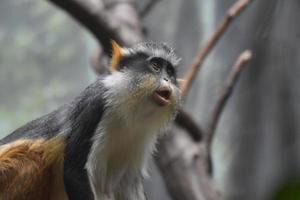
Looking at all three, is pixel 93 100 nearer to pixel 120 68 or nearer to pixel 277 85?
pixel 120 68

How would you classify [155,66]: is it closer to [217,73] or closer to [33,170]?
[33,170]

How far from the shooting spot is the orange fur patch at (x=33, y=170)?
8.52 ft

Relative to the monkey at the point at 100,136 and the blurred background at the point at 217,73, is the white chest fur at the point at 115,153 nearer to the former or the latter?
the monkey at the point at 100,136

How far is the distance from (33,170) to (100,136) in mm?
356

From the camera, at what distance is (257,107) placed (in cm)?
503

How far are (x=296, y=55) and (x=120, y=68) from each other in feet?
7.35

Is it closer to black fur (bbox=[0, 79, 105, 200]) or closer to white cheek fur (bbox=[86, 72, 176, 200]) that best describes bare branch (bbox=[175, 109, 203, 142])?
white cheek fur (bbox=[86, 72, 176, 200])

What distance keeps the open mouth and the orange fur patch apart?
19.3 inches

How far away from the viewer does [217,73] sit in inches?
209

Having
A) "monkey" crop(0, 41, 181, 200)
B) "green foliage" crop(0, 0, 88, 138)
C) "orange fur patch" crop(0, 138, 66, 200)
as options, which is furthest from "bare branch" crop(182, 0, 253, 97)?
"green foliage" crop(0, 0, 88, 138)

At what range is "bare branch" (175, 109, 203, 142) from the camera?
3893mm

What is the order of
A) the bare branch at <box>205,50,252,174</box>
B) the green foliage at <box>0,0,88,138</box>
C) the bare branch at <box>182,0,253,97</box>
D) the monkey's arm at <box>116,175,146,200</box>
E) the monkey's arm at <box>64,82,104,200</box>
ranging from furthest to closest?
the green foliage at <box>0,0,88,138</box>
the bare branch at <box>182,0,253,97</box>
the bare branch at <box>205,50,252,174</box>
the monkey's arm at <box>116,175,146,200</box>
the monkey's arm at <box>64,82,104,200</box>

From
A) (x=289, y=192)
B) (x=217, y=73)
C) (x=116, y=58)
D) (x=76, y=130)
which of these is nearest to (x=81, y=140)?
(x=76, y=130)

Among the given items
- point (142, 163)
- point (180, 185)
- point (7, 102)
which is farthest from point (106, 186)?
point (7, 102)
